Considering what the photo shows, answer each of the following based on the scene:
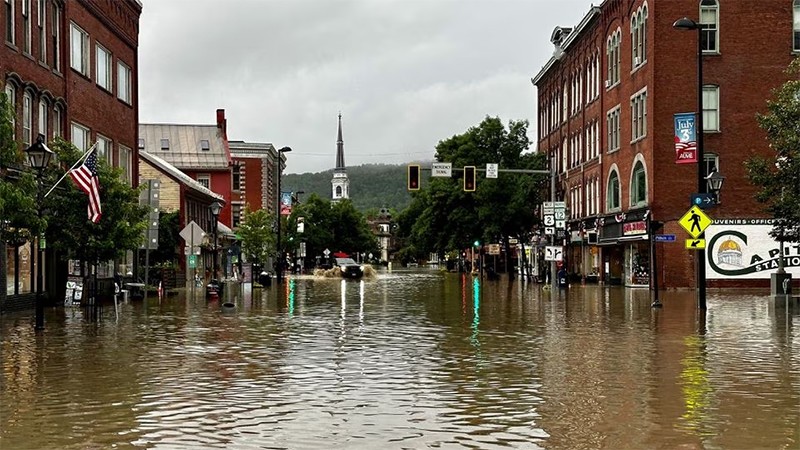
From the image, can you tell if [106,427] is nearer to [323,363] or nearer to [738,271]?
[323,363]

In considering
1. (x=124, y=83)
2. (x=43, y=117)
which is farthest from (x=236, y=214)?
(x=43, y=117)

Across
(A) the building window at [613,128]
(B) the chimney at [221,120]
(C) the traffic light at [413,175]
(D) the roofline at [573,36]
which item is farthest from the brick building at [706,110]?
(B) the chimney at [221,120]

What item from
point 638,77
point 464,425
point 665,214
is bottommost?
point 464,425

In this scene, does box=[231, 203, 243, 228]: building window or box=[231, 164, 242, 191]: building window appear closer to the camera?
box=[231, 203, 243, 228]: building window

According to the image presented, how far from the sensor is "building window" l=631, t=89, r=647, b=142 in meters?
55.0

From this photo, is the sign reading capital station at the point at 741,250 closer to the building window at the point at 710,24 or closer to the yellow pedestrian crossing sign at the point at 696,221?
the building window at the point at 710,24

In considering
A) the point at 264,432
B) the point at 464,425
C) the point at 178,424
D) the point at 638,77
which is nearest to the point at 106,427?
the point at 178,424

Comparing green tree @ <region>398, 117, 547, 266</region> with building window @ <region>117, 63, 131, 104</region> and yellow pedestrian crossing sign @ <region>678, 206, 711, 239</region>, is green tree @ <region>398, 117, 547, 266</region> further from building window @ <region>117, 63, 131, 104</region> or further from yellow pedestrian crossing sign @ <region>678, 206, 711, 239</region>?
yellow pedestrian crossing sign @ <region>678, 206, 711, 239</region>

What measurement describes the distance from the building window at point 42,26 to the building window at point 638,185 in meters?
31.9

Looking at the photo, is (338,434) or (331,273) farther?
(331,273)

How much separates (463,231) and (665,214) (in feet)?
96.3

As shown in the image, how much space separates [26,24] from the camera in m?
33.8

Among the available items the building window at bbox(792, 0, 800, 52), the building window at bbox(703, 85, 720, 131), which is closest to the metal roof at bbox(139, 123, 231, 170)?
the building window at bbox(703, 85, 720, 131)

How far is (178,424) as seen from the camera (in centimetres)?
1095
